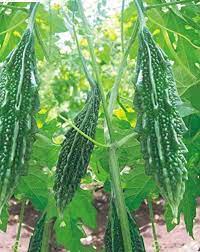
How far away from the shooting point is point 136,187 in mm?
2018

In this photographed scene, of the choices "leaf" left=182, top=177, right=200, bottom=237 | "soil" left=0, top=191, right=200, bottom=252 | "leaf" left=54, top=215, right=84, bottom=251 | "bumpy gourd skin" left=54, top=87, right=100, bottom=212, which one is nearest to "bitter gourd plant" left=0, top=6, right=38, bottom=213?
"bumpy gourd skin" left=54, top=87, right=100, bottom=212

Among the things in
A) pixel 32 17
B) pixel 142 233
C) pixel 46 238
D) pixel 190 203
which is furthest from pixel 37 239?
pixel 142 233

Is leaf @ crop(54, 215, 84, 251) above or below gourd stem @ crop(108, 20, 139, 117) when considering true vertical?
below

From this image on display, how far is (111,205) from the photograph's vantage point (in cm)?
162

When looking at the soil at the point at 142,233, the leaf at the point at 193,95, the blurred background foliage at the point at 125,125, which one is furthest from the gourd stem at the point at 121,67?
the soil at the point at 142,233

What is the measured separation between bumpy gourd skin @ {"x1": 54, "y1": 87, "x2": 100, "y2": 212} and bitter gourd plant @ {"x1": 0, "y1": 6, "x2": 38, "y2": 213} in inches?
4.7

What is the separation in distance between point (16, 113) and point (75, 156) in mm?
190

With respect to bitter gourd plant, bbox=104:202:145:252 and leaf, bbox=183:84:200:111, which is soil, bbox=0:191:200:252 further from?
bitter gourd plant, bbox=104:202:145:252

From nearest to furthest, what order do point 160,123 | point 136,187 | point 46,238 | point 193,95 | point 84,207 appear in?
point 160,123, point 46,238, point 193,95, point 136,187, point 84,207

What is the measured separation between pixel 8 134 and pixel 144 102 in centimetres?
30

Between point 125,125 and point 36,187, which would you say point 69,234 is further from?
point 125,125

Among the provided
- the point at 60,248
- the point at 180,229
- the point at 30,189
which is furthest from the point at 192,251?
the point at 30,189

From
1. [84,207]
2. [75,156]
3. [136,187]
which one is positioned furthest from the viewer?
[84,207]

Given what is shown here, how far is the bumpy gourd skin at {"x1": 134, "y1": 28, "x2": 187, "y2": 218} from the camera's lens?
4.38 ft
